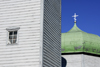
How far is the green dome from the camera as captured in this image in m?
26.6

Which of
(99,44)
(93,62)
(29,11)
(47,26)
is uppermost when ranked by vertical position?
(29,11)

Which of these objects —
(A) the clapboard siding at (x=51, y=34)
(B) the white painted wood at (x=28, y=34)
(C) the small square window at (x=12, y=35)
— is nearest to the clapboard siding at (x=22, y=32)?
(B) the white painted wood at (x=28, y=34)

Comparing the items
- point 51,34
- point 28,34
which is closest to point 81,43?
point 51,34

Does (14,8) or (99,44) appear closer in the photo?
(14,8)

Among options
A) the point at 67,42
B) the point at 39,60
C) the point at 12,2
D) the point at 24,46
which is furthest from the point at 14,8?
the point at 67,42

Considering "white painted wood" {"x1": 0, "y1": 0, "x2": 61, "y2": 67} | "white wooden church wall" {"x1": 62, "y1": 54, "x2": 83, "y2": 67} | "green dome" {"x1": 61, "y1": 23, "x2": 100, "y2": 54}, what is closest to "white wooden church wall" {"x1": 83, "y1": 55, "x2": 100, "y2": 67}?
"white wooden church wall" {"x1": 62, "y1": 54, "x2": 83, "y2": 67}

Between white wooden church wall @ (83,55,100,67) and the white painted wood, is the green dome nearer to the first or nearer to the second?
white wooden church wall @ (83,55,100,67)

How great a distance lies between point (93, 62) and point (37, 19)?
13467mm

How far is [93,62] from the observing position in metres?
26.0

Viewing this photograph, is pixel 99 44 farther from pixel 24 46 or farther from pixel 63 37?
pixel 24 46

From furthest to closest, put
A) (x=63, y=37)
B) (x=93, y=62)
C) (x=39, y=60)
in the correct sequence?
(x=63, y=37) → (x=93, y=62) → (x=39, y=60)

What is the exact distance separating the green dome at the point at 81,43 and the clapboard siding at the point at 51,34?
29.7 feet

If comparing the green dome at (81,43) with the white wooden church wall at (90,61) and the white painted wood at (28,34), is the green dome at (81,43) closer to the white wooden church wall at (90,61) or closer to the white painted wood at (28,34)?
the white wooden church wall at (90,61)

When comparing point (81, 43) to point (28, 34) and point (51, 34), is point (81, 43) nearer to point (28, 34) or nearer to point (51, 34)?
point (51, 34)
